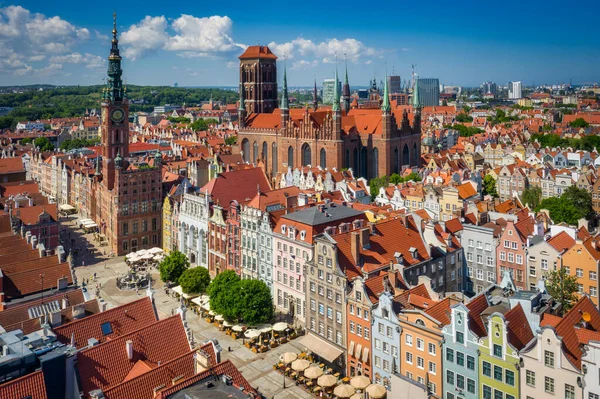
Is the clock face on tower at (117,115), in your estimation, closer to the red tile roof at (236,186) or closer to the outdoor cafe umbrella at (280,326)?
the red tile roof at (236,186)

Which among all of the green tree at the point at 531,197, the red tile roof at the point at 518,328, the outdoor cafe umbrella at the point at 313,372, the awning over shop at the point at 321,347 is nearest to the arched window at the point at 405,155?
the green tree at the point at 531,197

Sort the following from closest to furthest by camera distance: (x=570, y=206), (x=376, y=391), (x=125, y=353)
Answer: (x=125, y=353)
(x=376, y=391)
(x=570, y=206)

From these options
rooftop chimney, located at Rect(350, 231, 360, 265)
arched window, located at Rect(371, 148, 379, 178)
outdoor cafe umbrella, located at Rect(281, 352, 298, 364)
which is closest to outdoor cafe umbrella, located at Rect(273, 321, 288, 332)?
outdoor cafe umbrella, located at Rect(281, 352, 298, 364)

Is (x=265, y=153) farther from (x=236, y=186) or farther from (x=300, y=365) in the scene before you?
(x=300, y=365)

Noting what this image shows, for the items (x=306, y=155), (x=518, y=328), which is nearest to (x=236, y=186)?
(x=306, y=155)

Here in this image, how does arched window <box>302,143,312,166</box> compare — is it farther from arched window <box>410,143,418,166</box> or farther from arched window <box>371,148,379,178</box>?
arched window <box>410,143,418,166</box>

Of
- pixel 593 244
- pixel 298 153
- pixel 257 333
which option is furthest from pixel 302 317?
pixel 298 153
